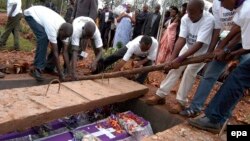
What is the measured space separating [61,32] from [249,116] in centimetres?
322

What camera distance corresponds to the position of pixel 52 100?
3.66m

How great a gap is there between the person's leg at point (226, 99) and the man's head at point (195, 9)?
1.06 meters

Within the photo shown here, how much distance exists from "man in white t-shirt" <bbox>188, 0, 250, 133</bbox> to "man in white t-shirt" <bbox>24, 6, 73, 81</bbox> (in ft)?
8.26

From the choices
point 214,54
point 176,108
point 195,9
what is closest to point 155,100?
point 176,108

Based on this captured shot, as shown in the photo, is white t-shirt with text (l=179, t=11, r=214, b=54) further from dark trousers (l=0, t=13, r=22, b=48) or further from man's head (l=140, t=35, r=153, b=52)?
dark trousers (l=0, t=13, r=22, b=48)

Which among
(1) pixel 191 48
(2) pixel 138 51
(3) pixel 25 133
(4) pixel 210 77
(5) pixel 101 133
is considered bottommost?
(5) pixel 101 133

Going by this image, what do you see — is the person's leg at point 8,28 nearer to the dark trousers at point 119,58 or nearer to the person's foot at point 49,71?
the person's foot at point 49,71

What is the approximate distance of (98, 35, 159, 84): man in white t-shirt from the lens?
17.1 feet

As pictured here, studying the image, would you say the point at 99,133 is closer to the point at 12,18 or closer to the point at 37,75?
the point at 37,75

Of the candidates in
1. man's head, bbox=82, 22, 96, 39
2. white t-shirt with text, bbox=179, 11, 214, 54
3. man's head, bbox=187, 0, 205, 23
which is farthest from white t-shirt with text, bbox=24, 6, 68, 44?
man's head, bbox=187, 0, 205, 23

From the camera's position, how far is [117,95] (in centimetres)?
441

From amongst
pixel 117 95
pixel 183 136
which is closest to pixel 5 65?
pixel 117 95

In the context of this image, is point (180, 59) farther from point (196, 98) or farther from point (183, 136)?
point (183, 136)

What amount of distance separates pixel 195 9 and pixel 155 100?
1.52 metres
